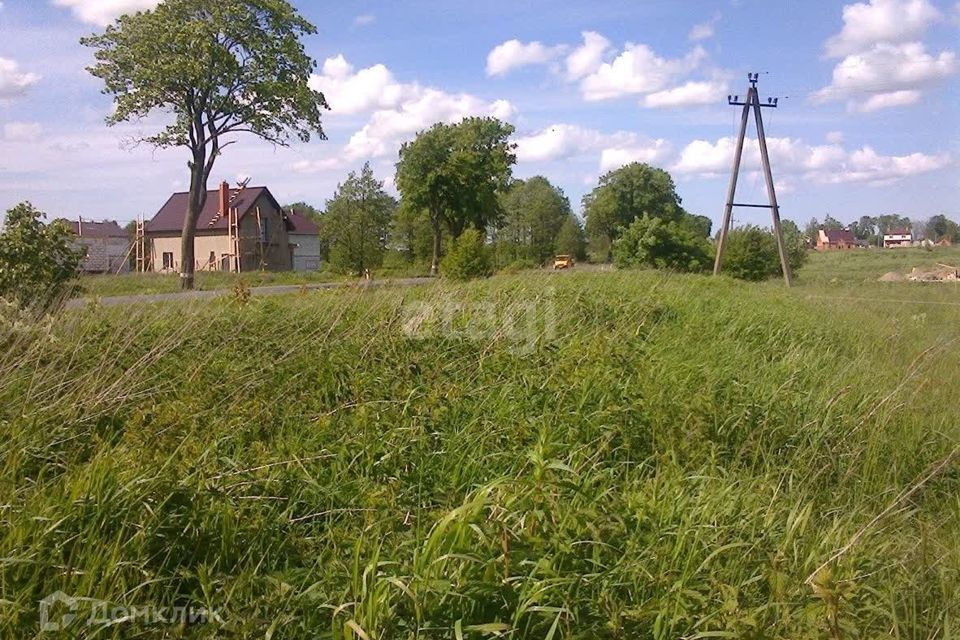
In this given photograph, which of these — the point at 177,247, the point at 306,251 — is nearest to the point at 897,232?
the point at 306,251

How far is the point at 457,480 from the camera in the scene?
4.11 metres

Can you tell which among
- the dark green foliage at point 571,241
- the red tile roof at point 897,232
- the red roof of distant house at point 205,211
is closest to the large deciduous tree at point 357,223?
the red roof of distant house at point 205,211

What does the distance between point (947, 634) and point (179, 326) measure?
5.63 metres

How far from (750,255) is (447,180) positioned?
17232mm

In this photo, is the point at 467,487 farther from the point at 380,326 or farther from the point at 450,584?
the point at 380,326

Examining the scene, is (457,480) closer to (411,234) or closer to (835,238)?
(411,234)

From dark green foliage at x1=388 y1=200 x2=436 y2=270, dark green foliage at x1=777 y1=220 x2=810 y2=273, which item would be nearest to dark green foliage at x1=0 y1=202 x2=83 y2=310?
dark green foliage at x1=777 y1=220 x2=810 y2=273

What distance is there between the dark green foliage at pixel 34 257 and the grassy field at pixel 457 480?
1.90m

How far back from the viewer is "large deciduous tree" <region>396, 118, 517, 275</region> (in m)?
39.0

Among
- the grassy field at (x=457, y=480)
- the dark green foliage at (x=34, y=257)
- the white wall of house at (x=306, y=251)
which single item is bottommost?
the grassy field at (x=457, y=480)

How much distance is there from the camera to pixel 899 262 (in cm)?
3127

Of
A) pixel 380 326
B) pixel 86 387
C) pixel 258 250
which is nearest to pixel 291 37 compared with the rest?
pixel 258 250

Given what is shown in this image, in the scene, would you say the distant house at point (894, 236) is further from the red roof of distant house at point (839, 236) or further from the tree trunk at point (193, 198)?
the tree trunk at point (193, 198)

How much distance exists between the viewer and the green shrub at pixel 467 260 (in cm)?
1698
